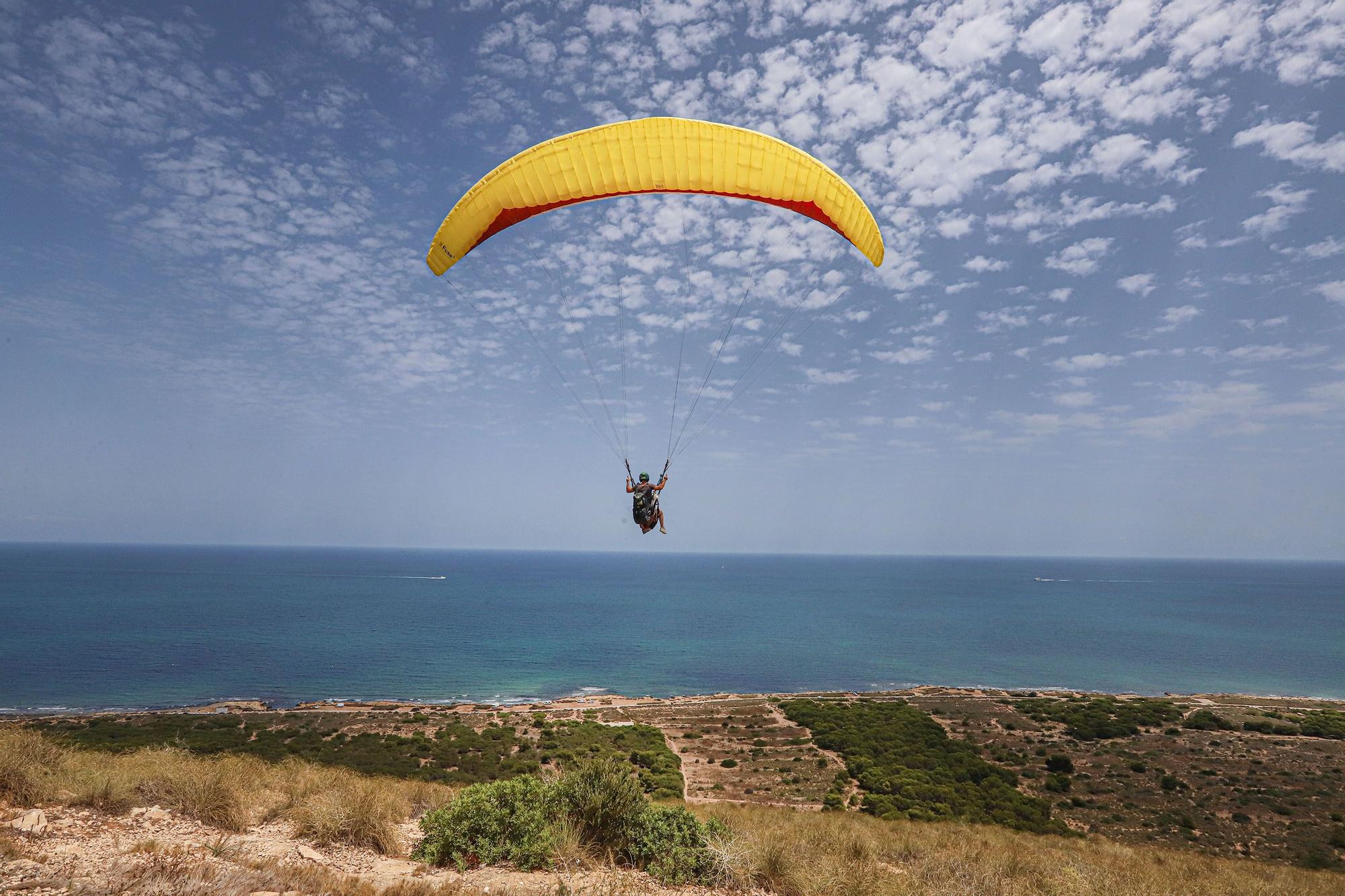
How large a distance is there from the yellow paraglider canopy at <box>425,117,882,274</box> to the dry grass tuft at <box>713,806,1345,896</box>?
10052 millimetres

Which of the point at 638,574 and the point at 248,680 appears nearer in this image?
the point at 248,680

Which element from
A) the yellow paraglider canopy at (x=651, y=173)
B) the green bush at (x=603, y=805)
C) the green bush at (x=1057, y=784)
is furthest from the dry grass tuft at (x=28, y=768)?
the green bush at (x=1057, y=784)

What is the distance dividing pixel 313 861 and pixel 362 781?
4.29 m

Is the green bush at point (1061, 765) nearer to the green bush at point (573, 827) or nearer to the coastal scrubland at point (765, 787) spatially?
the coastal scrubland at point (765, 787)

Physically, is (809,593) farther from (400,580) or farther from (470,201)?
(470,201)

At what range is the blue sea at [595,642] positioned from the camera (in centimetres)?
4534

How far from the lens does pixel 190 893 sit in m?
4.74

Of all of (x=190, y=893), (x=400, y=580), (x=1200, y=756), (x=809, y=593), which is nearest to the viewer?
(x=190, y=893)

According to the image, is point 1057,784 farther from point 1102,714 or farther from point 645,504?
point 645,504

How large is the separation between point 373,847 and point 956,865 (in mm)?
8548

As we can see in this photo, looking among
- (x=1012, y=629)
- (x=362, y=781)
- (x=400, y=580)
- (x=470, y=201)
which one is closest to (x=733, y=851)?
(x=362, y=781)

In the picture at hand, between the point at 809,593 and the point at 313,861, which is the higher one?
the point at 313,861

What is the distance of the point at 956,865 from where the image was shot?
8719mm

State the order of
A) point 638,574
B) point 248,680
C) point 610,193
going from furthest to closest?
1. point 638,574
2. point 248,680
3. point 610,193
